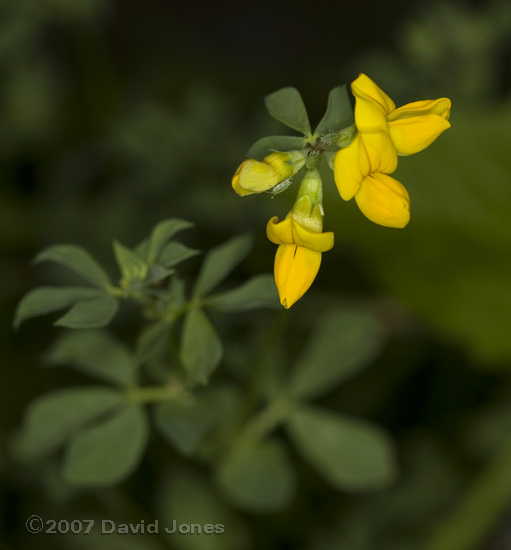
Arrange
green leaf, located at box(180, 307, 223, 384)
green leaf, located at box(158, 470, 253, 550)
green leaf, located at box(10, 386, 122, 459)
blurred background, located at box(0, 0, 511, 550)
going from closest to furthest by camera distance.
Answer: green leaf, located at box(180, 307, 223, 384) → green leaf, located at box(10, 386, 122, 459) → green leaf, located at box(158, 470, 253, 550) → blurred background, located at box(0, 0, 511, 550)

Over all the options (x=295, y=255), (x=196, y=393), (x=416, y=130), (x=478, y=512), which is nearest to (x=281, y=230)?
(x=295, y=255)

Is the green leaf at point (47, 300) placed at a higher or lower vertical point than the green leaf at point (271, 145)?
lower

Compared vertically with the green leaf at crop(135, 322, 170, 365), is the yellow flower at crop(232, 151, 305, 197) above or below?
above

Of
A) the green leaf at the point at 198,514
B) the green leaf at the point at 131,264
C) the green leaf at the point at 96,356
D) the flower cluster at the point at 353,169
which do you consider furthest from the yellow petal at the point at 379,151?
the green leaf at the point at 198,514

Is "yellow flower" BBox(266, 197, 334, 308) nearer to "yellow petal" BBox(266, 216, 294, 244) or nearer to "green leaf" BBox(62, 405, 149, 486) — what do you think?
"yellow petal" BBox(266, 216, 294, 244)

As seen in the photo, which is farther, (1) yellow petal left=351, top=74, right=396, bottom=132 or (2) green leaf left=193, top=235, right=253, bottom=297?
(2) green leaf left=193, top=235, right=253, bottom=297

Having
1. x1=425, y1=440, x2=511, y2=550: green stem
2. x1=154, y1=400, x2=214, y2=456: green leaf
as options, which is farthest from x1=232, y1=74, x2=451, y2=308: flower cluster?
x1=425, y1=440, x2=511, y2=550: green stem

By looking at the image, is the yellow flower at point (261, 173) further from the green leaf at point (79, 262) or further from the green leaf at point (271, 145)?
the green leaf at point (79, 262)
